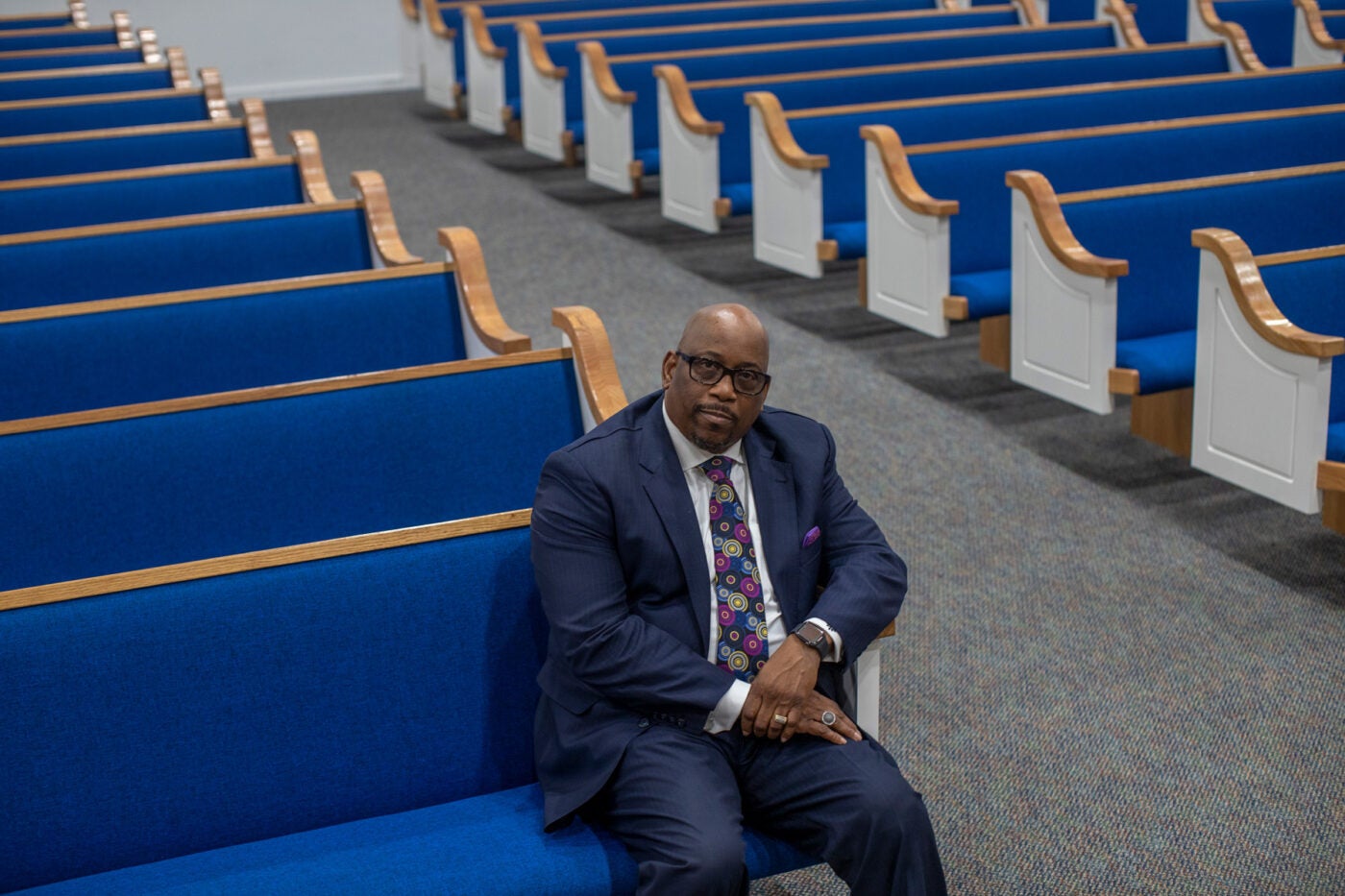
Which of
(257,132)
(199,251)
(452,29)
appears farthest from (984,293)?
(452,29)

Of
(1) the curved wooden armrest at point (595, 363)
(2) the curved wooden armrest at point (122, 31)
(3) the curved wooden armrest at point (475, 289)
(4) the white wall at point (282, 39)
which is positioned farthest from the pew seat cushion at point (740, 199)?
(4) the white wall at point (282, 39)

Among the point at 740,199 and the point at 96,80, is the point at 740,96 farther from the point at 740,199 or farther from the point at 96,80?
the point at 96,80

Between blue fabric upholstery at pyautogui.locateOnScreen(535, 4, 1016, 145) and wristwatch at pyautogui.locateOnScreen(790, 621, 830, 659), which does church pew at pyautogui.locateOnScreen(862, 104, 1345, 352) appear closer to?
wristwatch at pyautogui.locateOnScreen(790, 621, 830, 659)

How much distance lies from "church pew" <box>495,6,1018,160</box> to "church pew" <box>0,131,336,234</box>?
2.99 meters

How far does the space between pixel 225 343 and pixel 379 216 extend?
771 millimetres

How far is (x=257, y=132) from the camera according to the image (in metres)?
4.76

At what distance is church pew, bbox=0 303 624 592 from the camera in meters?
2.45

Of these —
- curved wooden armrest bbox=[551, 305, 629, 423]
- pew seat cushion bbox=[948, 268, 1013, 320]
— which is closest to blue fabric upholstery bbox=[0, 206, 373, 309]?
curved wooden armrest bbox=[551, 305, 629, 423]

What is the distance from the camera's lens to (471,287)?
10.2 feet

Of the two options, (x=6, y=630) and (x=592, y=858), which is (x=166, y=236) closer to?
(x=6, y=630)

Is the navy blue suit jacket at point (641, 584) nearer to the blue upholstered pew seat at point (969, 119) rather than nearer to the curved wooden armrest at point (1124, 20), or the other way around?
the blue upholstered pew seat at point (969, 119)

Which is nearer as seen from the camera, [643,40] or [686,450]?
[686,450]

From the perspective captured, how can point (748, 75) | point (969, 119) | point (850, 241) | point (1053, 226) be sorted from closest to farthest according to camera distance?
point (1053, 226) < point (850, 241) < point (969, 119) < point (748, 75)

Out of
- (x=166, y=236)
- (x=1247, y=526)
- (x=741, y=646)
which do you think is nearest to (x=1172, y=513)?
(x=1247, y=526)
